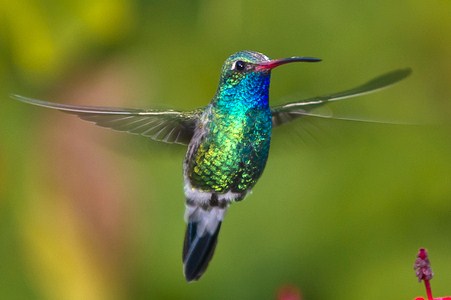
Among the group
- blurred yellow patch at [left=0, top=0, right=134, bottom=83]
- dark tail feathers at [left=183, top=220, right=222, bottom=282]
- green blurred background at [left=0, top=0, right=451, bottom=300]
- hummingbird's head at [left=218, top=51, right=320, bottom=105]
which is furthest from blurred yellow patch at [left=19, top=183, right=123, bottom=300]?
hummingbird's head at [left=218, top=51, right=320, bottom=105]

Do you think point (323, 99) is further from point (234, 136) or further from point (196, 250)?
point (196, 250)

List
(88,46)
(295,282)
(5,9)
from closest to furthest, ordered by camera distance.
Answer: (5,9) → (88,46) → (295,282)

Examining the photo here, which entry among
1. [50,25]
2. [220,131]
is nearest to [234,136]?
[220,131]

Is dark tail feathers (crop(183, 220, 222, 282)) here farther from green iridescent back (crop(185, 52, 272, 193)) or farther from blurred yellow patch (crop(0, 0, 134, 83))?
blurred yellow patch (crop(0, 0, 134, 83))

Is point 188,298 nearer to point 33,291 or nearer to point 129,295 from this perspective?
point 129,295

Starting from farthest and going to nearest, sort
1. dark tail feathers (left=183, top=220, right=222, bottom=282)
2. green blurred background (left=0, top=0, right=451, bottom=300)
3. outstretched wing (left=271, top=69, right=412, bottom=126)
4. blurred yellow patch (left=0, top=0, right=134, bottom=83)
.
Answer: green blurred background (left=0, top=0, right=451, bottom=300)
blurred yellow patch (left=0, top=0, right=134, bottom=83)
dark tail feathers (left=183, top=220, right=222, bottom=282)
outstretched wing (left=271, top=69, right=412, bottom=126)

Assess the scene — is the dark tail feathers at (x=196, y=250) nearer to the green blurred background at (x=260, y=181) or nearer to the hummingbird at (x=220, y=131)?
the hummingbird at (x=220, y=131)

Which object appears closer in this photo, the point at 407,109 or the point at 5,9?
the point at 5,9

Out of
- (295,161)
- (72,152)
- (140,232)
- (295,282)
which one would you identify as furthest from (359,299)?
(72,152)
